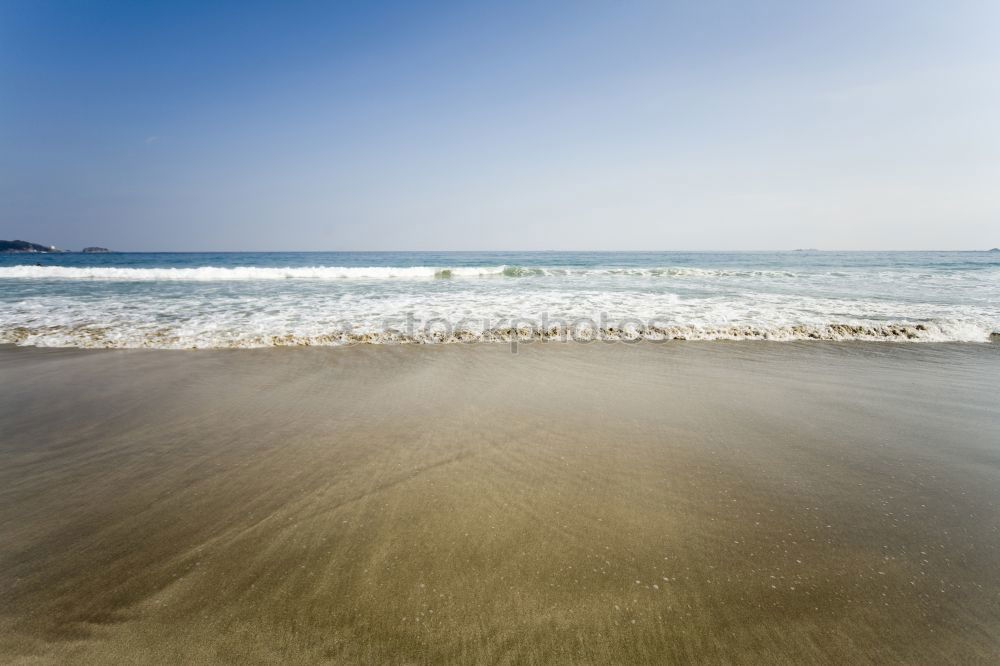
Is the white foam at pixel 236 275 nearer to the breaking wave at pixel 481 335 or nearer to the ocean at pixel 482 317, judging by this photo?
the ocean at pixel 482 317

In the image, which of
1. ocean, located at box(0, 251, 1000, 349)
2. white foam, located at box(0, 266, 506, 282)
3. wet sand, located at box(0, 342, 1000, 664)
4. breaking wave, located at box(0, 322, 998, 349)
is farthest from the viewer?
white foam, located at box(0, 266, 506, 282)

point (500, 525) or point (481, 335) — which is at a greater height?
point (481, 335)

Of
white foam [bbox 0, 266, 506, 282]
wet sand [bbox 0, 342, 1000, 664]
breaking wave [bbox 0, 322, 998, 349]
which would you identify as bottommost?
wet sand [bbox 0, 342, 1000, 664]

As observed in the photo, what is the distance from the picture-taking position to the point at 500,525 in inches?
84.8

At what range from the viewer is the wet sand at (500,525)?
5.09 feet

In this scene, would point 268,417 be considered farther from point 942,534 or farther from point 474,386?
point 942,534

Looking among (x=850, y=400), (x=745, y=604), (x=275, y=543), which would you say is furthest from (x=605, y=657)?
(x=850, y=400)

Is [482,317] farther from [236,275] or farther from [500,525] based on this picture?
[236,275]

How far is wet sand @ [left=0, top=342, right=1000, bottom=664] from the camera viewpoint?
1.55 meters

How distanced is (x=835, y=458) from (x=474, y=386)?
3.16 metres

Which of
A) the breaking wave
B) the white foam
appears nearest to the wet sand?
the breaking wave

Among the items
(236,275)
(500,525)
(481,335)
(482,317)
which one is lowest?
(500,525)

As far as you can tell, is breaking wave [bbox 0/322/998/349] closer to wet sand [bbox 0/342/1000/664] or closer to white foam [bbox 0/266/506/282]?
wet sand [bbox 0/342/1000/664]

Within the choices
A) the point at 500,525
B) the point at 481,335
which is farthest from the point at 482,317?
the point at 500,525
